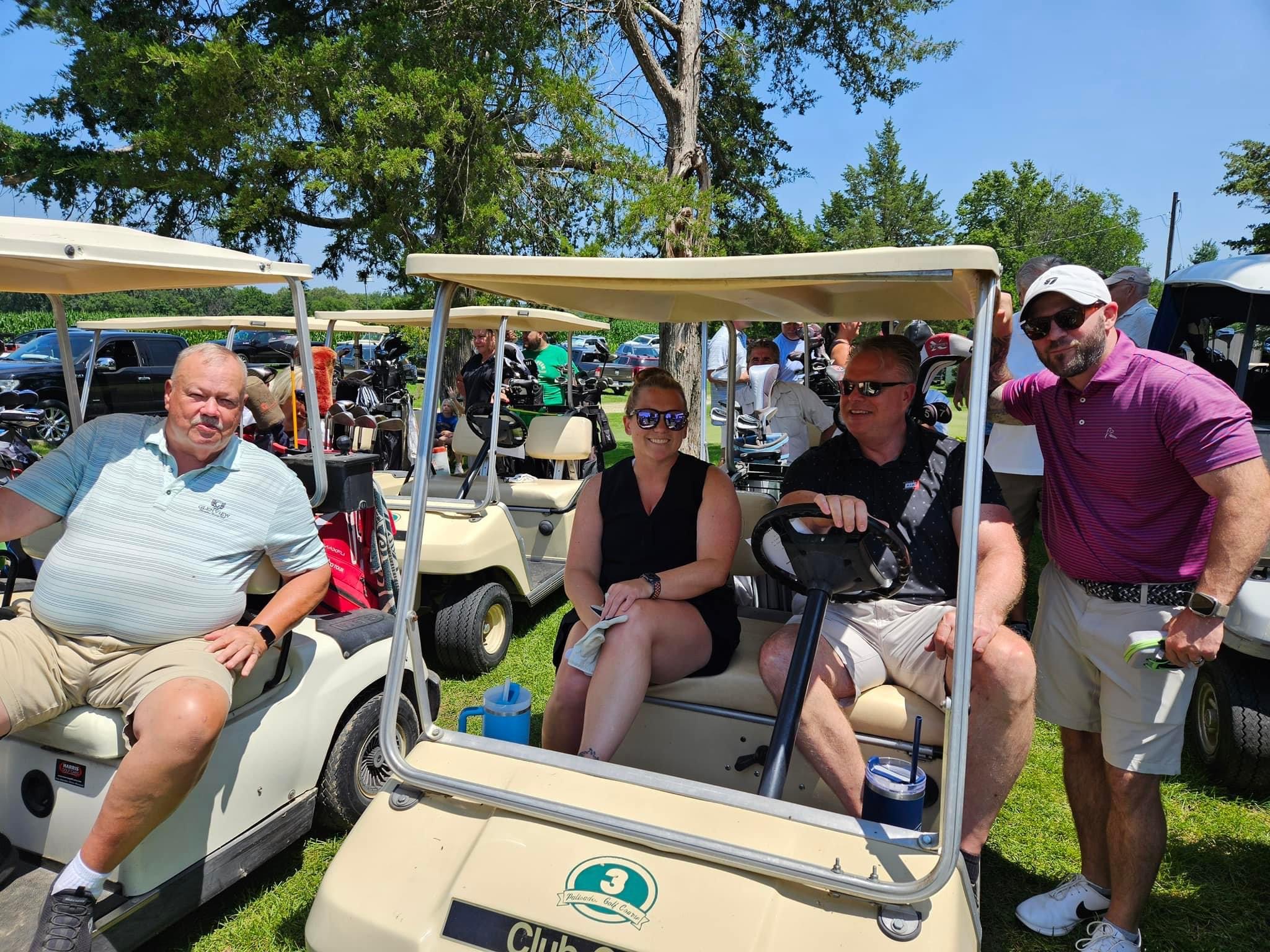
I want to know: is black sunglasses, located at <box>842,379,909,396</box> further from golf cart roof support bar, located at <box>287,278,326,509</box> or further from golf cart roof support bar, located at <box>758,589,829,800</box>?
golf cart roof support bar, located at <box>287,278,326,509</box>

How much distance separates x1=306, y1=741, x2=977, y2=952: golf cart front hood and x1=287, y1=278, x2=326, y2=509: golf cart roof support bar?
137 cm

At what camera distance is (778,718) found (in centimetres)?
209

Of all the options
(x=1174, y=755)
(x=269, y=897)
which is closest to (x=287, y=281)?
(x=269, y=897)

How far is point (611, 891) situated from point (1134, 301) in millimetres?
4290

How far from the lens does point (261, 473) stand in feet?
8.29

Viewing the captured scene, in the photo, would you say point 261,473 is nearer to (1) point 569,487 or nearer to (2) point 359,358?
(1) point 569,487

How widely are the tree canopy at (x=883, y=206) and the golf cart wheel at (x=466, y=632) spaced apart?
125 feet

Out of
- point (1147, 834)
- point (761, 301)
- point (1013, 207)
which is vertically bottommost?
point (1147, 834)

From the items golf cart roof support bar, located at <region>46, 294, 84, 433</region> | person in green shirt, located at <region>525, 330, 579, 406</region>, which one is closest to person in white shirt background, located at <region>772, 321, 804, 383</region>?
person in green shirt, located at <region>525, 330, 579, 406</region>

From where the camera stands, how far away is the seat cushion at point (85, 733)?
2.15m

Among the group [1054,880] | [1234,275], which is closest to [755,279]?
[1054,880]

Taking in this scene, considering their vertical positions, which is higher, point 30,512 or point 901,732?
point 30,512

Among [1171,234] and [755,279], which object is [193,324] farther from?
[1171,234]

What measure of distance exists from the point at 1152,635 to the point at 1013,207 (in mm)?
41460
